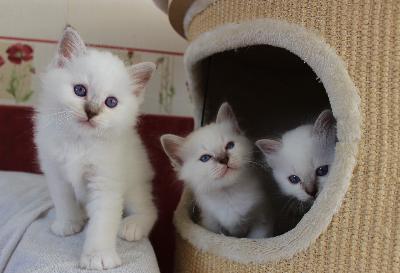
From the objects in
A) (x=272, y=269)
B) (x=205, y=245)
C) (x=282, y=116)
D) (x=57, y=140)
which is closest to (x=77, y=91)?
(x=57, y=140)

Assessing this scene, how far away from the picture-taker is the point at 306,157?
4.08ft

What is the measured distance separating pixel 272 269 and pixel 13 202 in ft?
3.12

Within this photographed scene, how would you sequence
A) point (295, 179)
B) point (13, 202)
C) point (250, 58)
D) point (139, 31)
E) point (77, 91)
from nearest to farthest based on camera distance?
point (77, 91) → point (295, 179) → point (13, 202) → point (250, 58) → point (139, 31)

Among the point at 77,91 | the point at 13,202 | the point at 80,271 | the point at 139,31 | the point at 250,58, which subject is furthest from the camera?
the point at 139,31

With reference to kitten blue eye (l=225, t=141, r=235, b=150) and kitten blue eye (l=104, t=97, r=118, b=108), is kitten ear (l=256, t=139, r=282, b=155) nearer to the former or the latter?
kitten blue eye (l=225, t=141, r=235, b=150)

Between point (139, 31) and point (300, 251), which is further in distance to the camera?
point (139, 31)

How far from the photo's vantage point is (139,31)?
2.05 metres

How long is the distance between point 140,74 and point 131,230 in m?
0.47

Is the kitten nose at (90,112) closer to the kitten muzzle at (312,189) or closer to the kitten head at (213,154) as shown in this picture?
the kitten head at (213,154)

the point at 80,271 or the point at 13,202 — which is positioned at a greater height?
the point at 80,271

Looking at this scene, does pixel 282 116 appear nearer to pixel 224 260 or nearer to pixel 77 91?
pixel 224 260

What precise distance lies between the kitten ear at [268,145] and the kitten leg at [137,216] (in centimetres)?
41

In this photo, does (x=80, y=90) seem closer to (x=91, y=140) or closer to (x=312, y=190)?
(x=91, y=140)

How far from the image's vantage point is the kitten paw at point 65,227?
1.29 meters
